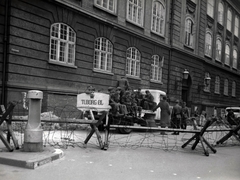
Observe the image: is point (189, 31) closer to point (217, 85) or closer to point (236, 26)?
point (217, 85)

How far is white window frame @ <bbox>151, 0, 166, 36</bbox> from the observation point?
85.0 feet

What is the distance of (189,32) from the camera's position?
103 ft

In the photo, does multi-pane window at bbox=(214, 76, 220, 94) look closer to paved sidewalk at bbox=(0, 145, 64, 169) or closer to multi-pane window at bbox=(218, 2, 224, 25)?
multi-pane window at bbox=(218, 2, 224, 25)

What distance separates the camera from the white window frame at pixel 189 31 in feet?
101

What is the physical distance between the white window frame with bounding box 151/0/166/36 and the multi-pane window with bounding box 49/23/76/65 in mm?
9346

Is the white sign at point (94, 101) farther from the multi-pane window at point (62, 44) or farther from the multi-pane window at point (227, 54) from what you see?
the multi-pane window at point (227, 54)

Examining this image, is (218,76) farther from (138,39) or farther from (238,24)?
(138,39)

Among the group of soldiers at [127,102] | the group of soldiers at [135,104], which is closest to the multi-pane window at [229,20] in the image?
the group of soldiers at [135,104]

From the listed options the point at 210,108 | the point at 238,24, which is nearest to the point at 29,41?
the point at 210,108

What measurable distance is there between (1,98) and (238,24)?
124 feet

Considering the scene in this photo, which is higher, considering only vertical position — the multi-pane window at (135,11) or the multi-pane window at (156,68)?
the multi-pane window at (135,11)

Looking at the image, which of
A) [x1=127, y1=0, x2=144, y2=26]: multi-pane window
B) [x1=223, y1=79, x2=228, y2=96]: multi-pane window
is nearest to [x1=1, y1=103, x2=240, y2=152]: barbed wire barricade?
[x1=127, y1=0, x2=144, y2=26]: multi-pane window

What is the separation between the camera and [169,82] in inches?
1093

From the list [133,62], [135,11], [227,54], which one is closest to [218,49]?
[227,54]
